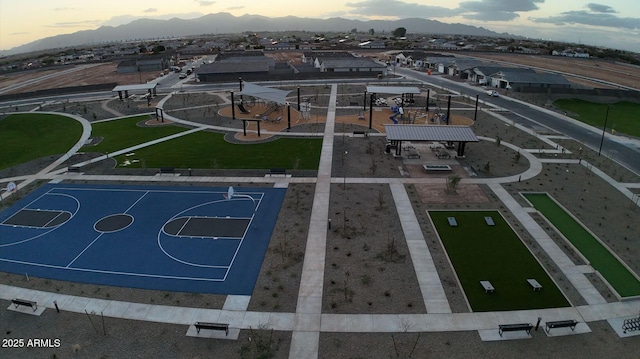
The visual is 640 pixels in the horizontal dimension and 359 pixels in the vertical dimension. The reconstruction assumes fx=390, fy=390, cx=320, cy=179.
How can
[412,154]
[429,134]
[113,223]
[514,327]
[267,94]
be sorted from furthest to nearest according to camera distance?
[267,94]
[412,154]
[429,134]
[113,223]
[514,327]

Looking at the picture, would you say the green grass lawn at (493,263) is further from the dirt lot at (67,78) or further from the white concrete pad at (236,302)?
the dirt lot at (67,78)

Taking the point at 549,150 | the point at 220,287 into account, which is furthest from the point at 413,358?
the point at 549,150

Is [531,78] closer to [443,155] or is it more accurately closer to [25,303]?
[443,155]

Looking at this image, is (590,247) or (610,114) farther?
(610,114)

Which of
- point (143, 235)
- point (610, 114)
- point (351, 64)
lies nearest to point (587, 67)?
point (610, 114)

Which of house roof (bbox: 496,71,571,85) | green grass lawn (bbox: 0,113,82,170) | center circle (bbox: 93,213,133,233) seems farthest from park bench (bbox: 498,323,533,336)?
house roof (bbox: 496,71,571,85)

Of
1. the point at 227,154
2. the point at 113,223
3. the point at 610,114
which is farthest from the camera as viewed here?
the point at 610,114

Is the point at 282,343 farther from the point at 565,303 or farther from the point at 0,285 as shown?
the point at 0,285

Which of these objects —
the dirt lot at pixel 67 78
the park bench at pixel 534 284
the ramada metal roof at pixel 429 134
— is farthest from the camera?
the dirt lot at pixel 67 78

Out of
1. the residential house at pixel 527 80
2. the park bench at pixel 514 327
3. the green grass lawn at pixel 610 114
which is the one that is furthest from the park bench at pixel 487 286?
the residential house at pixel 527 80
